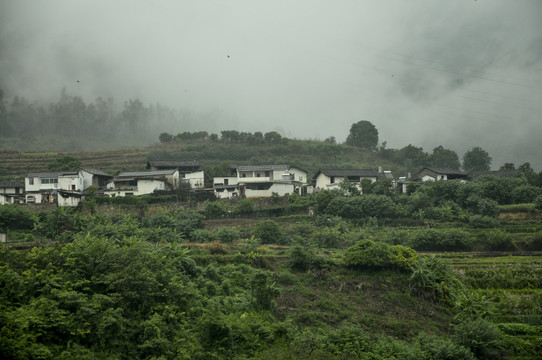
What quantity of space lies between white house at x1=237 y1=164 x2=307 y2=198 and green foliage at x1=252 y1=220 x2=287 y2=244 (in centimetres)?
1021

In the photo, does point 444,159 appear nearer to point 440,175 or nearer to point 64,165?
point 440,175

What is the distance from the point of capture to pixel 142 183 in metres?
41.0

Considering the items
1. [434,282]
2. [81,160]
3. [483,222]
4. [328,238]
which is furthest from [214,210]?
[81,160]

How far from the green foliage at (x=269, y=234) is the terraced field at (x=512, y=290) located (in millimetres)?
11831

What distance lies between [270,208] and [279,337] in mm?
22039

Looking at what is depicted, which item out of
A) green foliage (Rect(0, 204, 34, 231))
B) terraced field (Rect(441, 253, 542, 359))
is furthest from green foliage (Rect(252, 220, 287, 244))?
green foliage (Rect(0, 204, 34, 231))

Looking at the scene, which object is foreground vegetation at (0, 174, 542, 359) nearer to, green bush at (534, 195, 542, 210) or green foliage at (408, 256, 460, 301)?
green foliage at (408, 256, 460, 301)

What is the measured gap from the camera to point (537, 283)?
2320 cm

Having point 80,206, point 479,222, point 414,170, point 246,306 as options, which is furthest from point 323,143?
point 246,306

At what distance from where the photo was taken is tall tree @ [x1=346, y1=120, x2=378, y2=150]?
7125 cm

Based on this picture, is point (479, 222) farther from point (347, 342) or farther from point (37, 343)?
point (37, 343)

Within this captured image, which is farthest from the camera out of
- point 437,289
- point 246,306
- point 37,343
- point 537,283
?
point 537,283

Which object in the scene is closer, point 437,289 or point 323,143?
point 437,289

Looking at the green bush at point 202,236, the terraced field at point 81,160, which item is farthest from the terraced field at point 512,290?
the terraced field at point 81,160
